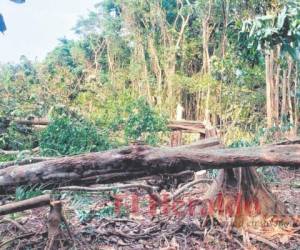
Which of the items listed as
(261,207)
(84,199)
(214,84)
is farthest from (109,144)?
(214,84)

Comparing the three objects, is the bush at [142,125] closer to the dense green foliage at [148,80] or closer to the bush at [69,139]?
the dense green foliage at [148,80]

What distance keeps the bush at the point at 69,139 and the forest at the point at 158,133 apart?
0.02m

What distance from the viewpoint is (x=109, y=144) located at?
6.68 m

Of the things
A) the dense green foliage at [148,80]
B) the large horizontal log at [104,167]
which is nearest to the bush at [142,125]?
the dense green foliage at [148,80]

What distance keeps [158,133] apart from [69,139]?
236 cm

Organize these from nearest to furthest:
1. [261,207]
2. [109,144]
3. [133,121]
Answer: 1. [261,207]
2. [109,144]
3. [133,121]

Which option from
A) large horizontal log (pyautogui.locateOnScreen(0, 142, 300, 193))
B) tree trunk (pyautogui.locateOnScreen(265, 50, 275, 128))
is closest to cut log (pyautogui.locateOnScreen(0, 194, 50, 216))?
large horizontal log (pyautogui.locateOnScreen(0, 142, 300, 193))

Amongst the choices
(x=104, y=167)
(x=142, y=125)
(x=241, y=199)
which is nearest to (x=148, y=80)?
(x=142, y=125)

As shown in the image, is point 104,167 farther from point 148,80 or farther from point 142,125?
point 148,80

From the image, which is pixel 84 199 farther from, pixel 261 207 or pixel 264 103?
pixel 264 103

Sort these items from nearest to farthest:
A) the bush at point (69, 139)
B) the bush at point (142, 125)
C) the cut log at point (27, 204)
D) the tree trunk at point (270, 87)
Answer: the cut log at point (27, 204)
the bush at point (69, 139)
the bush at point (142, 125)
the tree trunk at point (270, 87)

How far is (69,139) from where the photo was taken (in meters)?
6.16

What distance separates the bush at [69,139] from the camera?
6.03 m

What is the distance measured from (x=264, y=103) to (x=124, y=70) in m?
4.96
